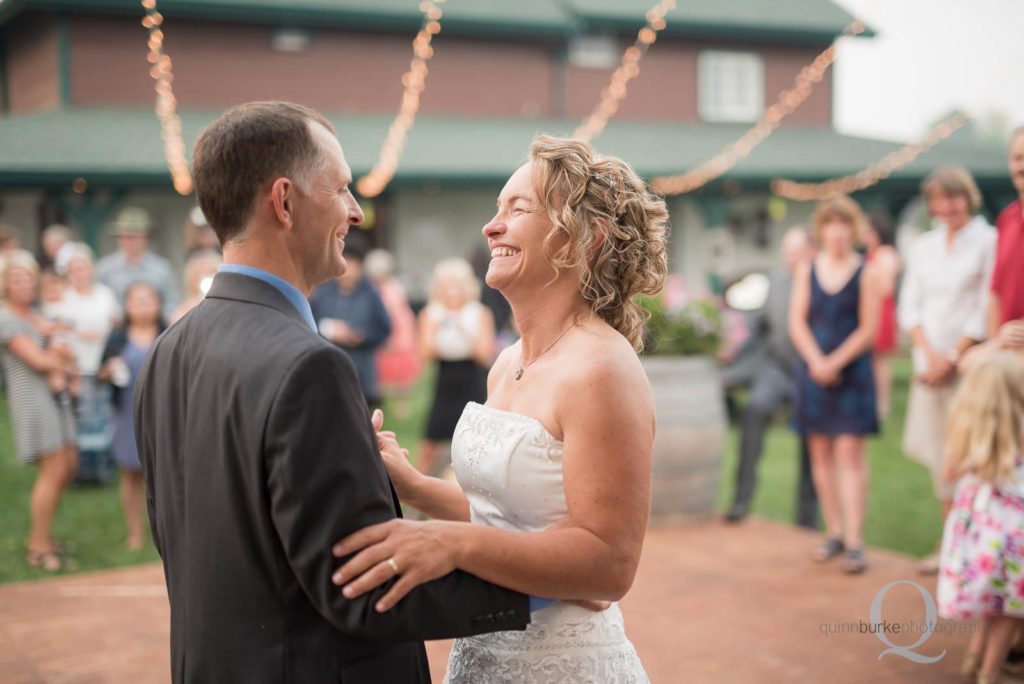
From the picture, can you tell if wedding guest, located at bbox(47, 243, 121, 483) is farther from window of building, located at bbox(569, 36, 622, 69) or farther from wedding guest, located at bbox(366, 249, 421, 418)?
window of building, located at bbox(569, 36, 622, 69)

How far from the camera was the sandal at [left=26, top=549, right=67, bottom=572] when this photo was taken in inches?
233

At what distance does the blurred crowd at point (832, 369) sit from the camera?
3.78 metres

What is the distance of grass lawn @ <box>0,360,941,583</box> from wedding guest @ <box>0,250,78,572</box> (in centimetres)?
28

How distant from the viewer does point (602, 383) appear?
1979 millimetres

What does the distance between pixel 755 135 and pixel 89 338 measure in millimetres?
18113

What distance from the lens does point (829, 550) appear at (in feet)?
18.0

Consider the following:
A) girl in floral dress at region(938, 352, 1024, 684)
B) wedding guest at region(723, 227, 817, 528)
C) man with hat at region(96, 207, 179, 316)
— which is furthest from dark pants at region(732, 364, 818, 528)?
man with hat at region(96, 207, 179, 316)

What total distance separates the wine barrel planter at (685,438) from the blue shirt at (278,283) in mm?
4529

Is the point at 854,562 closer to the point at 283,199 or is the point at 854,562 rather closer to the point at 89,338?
the point at 283,199

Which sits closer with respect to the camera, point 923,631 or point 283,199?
point 283,199

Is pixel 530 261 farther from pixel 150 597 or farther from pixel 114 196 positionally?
pixel 114 196

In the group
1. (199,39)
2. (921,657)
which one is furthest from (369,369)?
(199,39)

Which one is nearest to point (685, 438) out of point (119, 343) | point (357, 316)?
point (357, 316)

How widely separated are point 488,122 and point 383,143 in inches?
122
